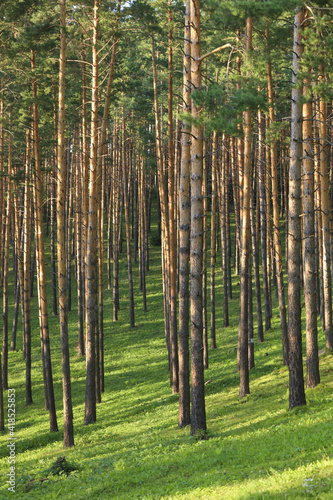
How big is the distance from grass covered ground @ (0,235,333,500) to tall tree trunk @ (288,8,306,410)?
92cm

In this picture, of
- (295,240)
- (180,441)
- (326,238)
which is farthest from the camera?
(326,238)

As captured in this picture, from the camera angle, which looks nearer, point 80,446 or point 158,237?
point 80,446

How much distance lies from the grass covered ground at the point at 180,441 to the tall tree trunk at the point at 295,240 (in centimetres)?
92

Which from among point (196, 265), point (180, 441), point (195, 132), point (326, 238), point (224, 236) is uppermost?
point (195, 132)

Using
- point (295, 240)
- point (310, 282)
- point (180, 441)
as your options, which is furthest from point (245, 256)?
point (180, 441)

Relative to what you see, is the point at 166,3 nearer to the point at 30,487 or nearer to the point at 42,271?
the point at 42,271

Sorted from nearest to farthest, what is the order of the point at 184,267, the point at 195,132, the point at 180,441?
1. the point at 180,441
2. the point at 195,132
3. the point at 184,267

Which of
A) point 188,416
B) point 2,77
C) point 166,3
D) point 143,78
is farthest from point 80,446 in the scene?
point 143,78

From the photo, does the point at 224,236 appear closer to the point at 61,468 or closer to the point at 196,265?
the point at 196,265

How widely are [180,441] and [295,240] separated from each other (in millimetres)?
5870

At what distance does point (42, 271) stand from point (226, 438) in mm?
9573

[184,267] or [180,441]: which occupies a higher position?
[184,267]

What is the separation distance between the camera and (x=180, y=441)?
469 inches

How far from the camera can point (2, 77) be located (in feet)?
60.2
